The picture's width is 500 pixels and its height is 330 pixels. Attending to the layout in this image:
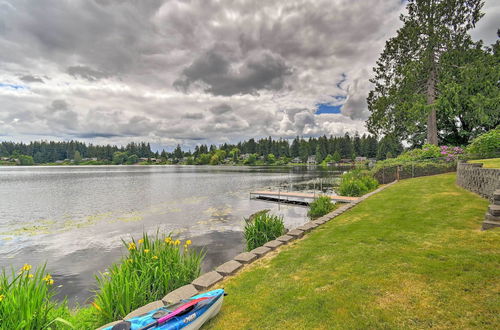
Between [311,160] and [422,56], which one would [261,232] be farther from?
[311,160]

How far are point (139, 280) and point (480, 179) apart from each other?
12.1 metres

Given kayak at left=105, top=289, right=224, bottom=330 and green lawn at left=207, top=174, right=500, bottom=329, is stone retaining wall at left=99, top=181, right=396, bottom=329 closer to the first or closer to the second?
green lawn at left=207, top=174, right=500, bottom=329

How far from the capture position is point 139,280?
4.54 m

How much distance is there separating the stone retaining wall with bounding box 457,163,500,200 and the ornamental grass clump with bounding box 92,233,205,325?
9616 mm

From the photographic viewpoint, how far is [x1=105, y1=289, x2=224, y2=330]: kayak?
2.91 metres

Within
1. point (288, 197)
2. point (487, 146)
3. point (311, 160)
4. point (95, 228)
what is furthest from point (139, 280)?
point (311, 160)

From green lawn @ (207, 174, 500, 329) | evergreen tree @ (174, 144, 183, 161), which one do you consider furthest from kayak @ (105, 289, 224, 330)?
evergreen tree @ (174, 144, 183, 161)

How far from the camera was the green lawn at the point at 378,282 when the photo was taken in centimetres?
313

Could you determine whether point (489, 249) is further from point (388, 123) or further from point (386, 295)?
point (388, 123)

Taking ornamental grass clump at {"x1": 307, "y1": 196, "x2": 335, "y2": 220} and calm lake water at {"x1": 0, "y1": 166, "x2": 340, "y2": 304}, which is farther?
ornamental grass clump at {"x1": 307, "y1": 196, "x2": 335, "y2": 220}

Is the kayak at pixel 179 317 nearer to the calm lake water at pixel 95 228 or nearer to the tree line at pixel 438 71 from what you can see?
the calm lake water at pixel 95 228

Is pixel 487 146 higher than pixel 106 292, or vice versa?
pixel 487 146

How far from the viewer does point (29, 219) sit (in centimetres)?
1531

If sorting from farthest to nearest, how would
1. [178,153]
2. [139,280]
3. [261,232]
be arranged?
[178,153], [261,232], [139,280]
